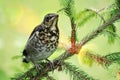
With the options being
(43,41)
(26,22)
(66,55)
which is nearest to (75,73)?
(66,55)

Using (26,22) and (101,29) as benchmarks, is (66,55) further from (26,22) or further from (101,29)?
(26,22)

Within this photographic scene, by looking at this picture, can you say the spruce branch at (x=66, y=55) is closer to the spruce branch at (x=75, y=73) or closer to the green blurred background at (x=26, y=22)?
the spruce branch at (x=75, y=73)

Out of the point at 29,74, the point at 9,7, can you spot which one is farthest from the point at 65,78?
the point at 29,74

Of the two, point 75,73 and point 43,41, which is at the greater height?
point 43,41

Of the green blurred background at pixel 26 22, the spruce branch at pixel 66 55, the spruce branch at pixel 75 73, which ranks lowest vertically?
the spruce branch at pixel 75 73

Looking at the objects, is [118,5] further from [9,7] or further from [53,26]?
[9,7]

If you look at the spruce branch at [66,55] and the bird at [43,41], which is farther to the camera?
the bird at [43,41]

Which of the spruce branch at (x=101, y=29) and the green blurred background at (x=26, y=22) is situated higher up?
the green blurred background at (x=26, y=22)

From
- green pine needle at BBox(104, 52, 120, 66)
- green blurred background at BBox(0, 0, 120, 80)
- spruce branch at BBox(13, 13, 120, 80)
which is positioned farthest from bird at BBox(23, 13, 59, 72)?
green blurred background at BBox(0, 0, 120, 80)

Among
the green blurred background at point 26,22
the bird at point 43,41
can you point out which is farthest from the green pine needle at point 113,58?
the green blurred background at point 26,22
